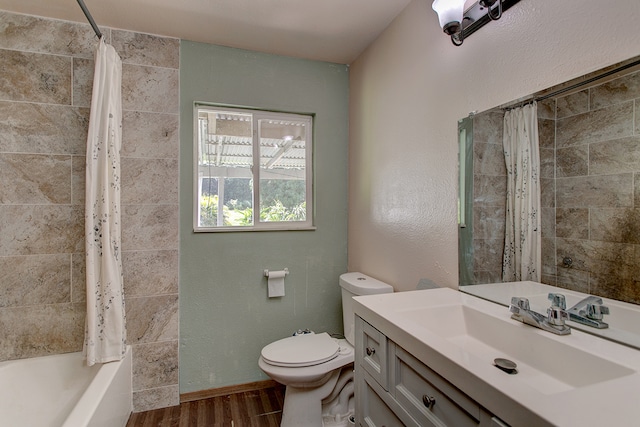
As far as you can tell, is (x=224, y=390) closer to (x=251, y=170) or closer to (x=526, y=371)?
(x=251, y=170)

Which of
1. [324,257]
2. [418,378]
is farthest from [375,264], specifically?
[418,378]

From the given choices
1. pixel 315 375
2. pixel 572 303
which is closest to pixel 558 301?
pixel 572 303

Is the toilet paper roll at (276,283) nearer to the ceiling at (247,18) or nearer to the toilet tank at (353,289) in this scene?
the toilet tank at (353,289)

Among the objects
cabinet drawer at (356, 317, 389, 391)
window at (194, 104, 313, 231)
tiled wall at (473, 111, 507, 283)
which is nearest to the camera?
cabinet drawer at (356, 317, 389, 391)

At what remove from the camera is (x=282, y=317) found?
2303 mm

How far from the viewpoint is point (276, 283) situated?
227cm

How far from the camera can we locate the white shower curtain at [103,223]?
1.73 m

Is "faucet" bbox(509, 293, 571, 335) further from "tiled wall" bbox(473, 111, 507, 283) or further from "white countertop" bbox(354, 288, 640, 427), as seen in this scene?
"tiled wall" bbox(473, 111, 507, 283)

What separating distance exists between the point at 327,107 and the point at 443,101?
110cm

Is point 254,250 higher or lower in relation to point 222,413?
higher

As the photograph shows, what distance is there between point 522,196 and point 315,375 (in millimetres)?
1318

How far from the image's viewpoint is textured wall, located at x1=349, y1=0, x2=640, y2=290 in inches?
38.5

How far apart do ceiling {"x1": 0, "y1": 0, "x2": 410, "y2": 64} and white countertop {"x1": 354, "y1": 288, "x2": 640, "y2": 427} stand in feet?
5.25

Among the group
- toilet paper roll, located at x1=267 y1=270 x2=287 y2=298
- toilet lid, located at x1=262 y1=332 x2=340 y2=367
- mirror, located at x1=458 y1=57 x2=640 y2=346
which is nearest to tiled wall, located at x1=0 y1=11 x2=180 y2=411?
toilet paper roll, located at x1=267 y1=270 x2=287 y2=298
